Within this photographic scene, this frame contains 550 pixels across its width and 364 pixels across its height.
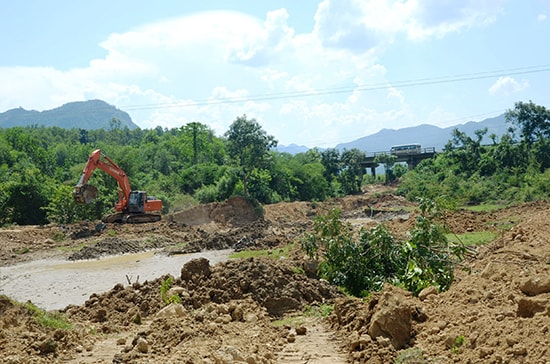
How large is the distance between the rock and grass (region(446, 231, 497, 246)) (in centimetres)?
1119

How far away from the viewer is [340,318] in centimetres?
992

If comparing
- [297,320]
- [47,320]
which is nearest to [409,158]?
[297,320]

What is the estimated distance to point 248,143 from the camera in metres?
41.4

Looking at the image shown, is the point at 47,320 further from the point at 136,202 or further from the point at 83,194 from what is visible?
the point at 136,202

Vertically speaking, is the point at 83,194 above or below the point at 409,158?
below

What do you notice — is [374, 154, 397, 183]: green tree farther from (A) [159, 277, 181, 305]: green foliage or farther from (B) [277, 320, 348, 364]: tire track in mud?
(B) [277, 320, 348, 364]: tire track in mud

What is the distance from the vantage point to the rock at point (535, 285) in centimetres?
700

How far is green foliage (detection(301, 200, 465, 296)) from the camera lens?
11.4m

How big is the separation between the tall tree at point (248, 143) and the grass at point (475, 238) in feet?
72.8

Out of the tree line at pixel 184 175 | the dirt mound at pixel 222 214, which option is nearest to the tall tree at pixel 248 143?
the tree line at pixel 184 175

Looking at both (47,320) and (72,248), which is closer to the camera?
(47,320)

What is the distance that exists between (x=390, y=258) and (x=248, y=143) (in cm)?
2950

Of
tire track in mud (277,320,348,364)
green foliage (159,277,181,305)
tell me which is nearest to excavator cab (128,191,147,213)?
green foliage (159,277,181,305)

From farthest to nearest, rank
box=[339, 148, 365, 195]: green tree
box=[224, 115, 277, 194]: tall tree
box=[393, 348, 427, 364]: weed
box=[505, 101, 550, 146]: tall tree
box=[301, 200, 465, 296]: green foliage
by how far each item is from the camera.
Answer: box=[339, 148, 365, 195]: green tree
box=[505, 101, 550, 146]: tall tree
box=[224, 115, 277, 194]: tall tree
box=[301, 200, 465, 296]: green foliage
box=[393, 348, 427, 364]: weed
